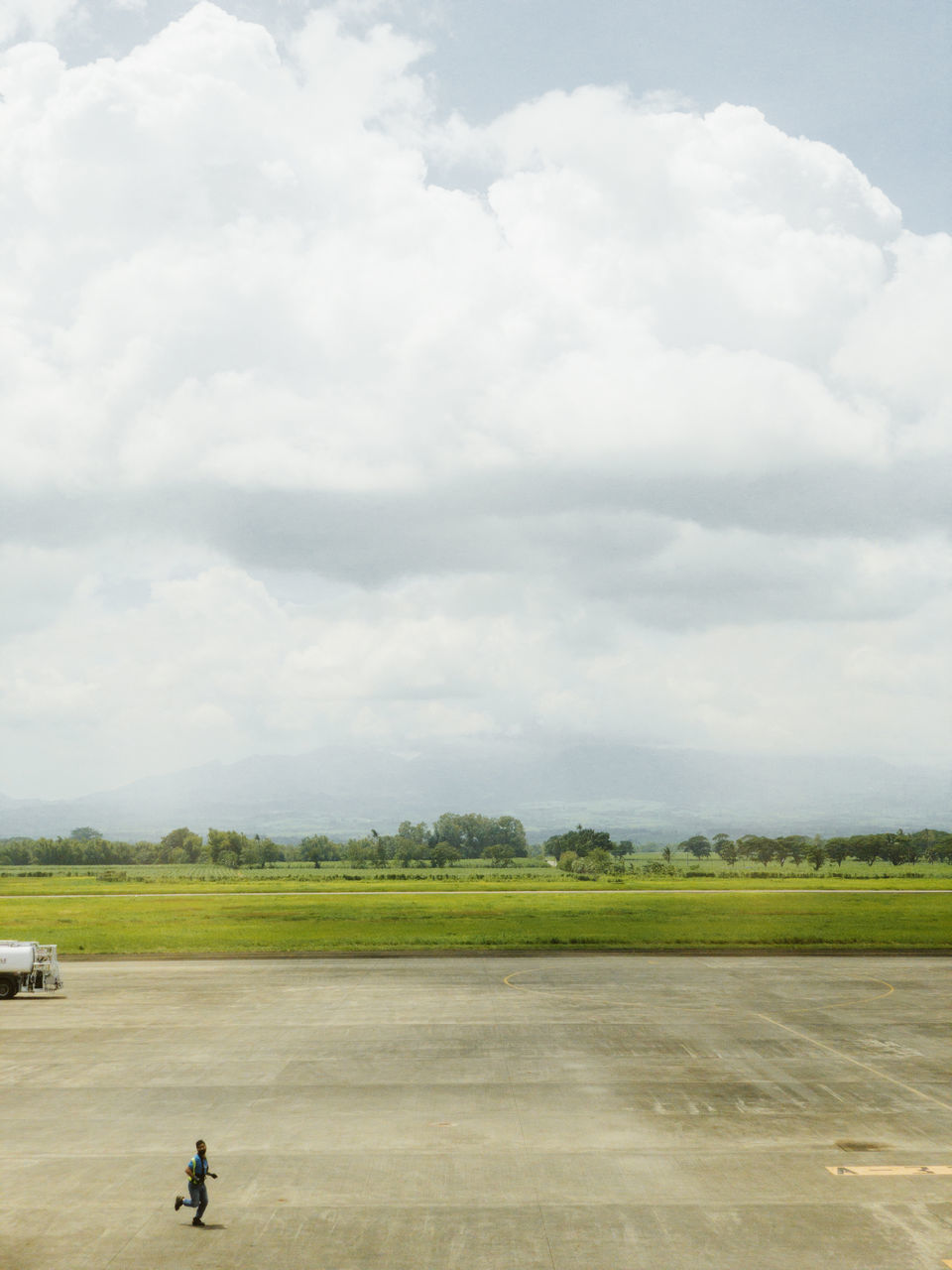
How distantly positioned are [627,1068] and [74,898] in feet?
300

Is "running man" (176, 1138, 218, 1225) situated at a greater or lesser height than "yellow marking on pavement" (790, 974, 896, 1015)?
greater

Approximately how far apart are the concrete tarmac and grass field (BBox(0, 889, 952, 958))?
17235 millimetres

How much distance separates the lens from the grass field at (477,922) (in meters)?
59.9

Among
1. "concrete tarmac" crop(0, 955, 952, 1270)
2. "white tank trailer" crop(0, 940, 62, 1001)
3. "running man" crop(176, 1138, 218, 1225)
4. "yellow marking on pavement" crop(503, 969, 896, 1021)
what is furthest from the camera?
"white tank trailer" crop(0, 940, 62, 1001)

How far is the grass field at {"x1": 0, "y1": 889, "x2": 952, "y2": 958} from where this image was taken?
59.9m

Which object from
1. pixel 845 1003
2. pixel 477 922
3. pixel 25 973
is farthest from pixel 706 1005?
pixel 477 922

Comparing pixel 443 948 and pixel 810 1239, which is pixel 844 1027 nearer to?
pixel 810 1239

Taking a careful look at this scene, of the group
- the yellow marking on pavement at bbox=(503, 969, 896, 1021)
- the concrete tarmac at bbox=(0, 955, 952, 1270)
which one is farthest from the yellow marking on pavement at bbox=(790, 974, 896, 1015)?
the concrete tarmac at bbox=(0, 955, 952, 1270)

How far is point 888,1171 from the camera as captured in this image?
21.2 meters

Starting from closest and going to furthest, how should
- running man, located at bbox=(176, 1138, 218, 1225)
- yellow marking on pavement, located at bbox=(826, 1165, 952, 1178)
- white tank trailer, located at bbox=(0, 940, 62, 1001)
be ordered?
running man, located at bbox=(176, 1138, 218, 1225) → yellow marking on pavement, located at bbox=(826, 1165, 952, 1178) → white tank trailer, located at bbox=(0, 940, 62, 1001)

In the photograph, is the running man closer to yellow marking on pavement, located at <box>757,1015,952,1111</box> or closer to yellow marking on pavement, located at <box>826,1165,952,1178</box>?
yellow marking on pavement, located at <box>826,1165,952,1178</box>

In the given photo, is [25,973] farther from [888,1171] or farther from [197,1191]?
[888,1171]

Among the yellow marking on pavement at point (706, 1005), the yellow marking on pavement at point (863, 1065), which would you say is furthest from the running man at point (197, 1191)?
the yellow marking on pavement at point (706, 1005)

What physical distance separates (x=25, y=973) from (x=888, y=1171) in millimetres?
36505
